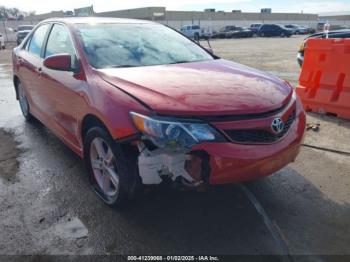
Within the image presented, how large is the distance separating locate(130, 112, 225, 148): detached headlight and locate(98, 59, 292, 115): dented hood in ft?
0.30

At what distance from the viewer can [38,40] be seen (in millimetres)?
4723

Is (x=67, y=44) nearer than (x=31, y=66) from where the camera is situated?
Yes

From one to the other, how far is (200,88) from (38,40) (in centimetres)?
298

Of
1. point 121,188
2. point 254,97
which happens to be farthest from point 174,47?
point 121,188

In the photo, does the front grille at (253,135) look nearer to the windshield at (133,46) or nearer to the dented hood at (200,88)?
the dented hood at (200,88)

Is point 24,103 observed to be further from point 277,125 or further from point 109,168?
point 277,125

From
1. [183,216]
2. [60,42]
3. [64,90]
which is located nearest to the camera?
[183,216]

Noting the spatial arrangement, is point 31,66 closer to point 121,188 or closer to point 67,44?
point 67,44

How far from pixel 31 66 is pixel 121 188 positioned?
270cm

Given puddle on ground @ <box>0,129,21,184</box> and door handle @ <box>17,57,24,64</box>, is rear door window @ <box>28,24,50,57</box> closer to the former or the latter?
door handle @ <box>17,57,24,64</box>

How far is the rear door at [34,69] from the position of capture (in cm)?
439

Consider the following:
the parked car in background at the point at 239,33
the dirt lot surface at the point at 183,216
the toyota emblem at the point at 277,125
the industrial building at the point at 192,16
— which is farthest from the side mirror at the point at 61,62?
the industrial building at the point at 192,16

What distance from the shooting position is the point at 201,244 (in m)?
2.59

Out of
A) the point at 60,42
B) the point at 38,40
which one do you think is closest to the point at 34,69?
the point at 38,40
